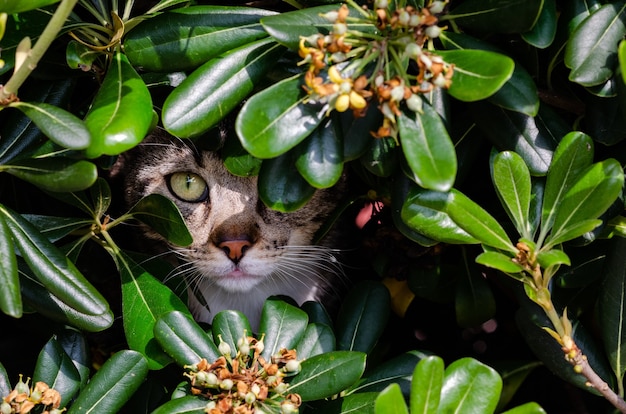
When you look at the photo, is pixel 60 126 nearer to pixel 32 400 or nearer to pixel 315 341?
pixel 32 400

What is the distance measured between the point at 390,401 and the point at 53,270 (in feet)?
1.86

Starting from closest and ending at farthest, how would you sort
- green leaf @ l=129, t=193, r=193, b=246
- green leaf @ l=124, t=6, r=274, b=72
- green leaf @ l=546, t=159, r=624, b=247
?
green leaf @ l=546, t=159, r=624, b=247 → green leaf @ l=124, t=6, r=274, b=72 → green leaf @ l=129, t=193, r=193, b=246

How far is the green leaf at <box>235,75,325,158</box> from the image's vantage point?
44.6 inches

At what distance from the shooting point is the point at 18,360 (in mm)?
2014

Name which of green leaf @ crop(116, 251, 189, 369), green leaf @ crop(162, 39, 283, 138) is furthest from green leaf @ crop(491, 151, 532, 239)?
green leaf @ crop(116, 251, 189, 369)

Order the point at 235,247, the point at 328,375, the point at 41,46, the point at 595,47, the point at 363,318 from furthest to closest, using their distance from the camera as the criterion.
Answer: the point at 235,247, the point at 363,318, the point at 328,375, the point at 595,47, the point at 41,46

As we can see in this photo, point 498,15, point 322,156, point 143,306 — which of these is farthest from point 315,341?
point 498,15

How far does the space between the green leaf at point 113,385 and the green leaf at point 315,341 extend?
11.5 inches

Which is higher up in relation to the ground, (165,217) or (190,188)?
(165,217)

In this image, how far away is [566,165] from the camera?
1.27 meters

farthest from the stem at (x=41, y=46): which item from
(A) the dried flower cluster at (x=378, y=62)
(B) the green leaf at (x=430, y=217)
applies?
(B) the green leaf at (x=430, y=217)

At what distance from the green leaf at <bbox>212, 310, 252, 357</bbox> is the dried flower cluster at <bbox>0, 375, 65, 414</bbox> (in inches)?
11.7

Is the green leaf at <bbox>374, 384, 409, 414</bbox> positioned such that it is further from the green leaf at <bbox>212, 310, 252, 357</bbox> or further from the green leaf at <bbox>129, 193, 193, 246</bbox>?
the green leaf at <bbox>129, 193, 193, 246</bbox>

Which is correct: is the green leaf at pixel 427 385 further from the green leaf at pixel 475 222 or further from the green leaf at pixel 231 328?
the green leaf at pixel 231 328
